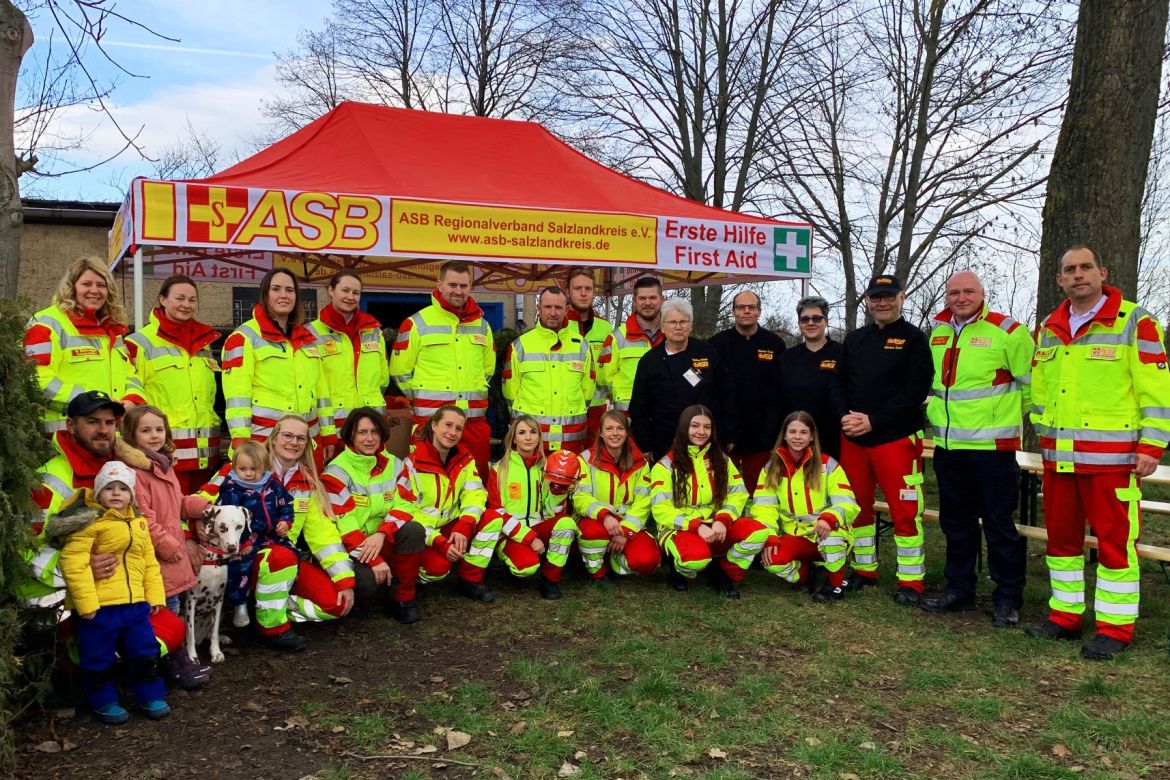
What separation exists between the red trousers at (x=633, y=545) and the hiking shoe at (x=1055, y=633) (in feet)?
7.18

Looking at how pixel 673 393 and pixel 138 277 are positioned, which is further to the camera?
pixel 138 277

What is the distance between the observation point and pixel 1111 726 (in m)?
3.44

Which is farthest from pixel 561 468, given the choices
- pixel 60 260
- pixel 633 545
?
pixel 60 260

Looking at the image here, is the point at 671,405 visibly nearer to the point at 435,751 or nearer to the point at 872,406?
the point at 872,406

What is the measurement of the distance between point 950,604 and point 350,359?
409 cm

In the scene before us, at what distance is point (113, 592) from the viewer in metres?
3.33

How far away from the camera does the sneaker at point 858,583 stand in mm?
5430

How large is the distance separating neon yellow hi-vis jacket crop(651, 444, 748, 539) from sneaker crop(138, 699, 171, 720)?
9.78 feet

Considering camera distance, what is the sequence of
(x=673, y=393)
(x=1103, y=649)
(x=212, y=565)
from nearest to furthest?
(x=212, y=565) → (x=1103, y=649) → (x=673, y=393)

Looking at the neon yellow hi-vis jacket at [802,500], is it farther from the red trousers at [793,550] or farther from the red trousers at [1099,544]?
the red trousers at [1099,544]

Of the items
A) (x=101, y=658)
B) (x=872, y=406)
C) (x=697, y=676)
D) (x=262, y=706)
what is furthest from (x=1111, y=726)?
(x=101, y=658)

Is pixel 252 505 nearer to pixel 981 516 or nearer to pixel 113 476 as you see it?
pixel 113 476

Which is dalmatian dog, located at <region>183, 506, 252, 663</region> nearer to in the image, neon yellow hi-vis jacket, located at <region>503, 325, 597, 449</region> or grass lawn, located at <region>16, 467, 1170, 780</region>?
grass lawn, located at <region>16, 467, 1170, 780</region>

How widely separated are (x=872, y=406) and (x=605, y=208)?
3479 mm
